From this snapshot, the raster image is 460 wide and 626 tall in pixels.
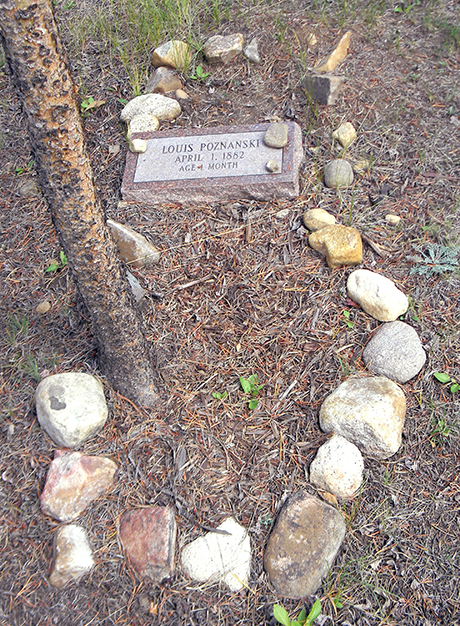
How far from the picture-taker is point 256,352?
8.18 feet

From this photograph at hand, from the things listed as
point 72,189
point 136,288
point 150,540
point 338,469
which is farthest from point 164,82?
point 150,540

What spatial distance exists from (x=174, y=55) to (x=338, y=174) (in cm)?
162

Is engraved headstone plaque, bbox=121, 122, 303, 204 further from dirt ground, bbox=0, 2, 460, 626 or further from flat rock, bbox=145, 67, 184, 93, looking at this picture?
flat rock, bbox=145, 67, 184, 93

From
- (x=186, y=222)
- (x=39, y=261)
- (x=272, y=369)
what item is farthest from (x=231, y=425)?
(x=39, y=261)

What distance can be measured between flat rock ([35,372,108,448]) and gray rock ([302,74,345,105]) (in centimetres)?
248

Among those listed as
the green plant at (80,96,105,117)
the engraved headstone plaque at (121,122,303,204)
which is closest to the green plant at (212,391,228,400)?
the engraved headstone plaque at (121,122,303,204)

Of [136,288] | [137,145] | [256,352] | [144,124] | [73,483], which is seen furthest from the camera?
[144,124]

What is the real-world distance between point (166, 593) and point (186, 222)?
1939mm

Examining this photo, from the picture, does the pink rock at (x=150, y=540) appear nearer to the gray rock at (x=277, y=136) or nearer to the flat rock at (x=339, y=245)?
the flat rock at (x=339, y=245)

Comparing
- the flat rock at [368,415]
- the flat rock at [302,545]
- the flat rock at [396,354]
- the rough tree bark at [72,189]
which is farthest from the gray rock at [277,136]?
the flat rock at [302,545]

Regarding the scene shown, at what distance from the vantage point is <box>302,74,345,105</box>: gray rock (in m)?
3.41

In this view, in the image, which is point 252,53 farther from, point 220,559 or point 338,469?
point 220,559

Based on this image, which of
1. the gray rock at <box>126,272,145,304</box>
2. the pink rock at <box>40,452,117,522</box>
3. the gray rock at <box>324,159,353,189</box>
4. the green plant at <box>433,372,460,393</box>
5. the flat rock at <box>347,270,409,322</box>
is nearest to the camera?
the pink rock at <box>40,452,117,522</box>

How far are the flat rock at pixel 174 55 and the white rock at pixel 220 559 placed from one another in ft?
10.4
